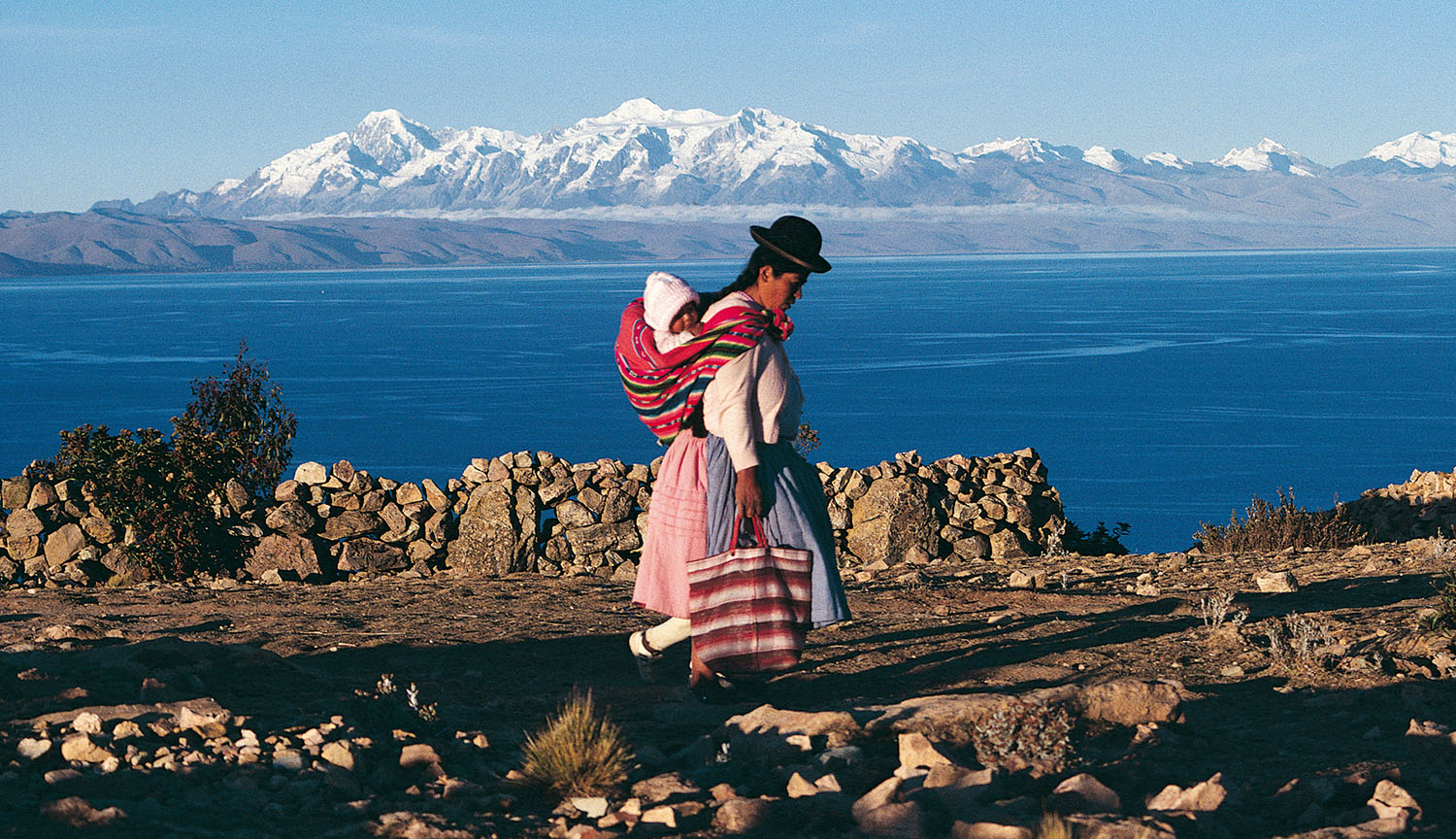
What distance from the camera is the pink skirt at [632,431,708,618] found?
5.67 m

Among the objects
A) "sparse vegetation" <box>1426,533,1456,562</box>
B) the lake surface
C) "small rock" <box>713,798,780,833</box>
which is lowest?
"small rock" <box>713,798,780,833</box>

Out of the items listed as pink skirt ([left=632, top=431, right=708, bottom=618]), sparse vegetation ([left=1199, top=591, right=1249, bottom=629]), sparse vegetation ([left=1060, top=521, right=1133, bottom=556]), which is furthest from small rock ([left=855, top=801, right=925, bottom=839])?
sparse vegetation ([left=1060, top=521, right=1133, bottom=556])

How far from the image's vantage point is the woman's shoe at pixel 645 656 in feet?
19.7

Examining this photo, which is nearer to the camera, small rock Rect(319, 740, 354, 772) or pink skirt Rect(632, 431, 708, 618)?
small rock Rect(319, 740, 354, 772)

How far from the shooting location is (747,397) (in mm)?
5449

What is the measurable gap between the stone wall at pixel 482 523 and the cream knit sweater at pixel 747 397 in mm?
5385

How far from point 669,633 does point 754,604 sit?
0.57 meters

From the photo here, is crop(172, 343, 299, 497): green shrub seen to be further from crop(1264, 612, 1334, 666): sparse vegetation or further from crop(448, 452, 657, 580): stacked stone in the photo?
crop(1264, 612, 1334, 666): sparse vegetation

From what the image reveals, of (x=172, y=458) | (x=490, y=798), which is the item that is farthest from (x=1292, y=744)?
(x=172, y=458)

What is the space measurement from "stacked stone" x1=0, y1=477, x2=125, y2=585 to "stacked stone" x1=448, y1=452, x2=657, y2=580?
283 cm

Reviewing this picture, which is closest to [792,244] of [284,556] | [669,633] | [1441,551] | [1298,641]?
[669,633]

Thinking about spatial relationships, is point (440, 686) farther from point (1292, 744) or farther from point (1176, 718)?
point (1292, 744)

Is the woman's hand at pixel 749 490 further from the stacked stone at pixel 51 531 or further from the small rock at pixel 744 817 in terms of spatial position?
the stacked stone at pixel 51 531

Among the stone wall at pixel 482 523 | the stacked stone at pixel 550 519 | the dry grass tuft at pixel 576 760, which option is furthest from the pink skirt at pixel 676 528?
the stacked stone at pixel 550 519
